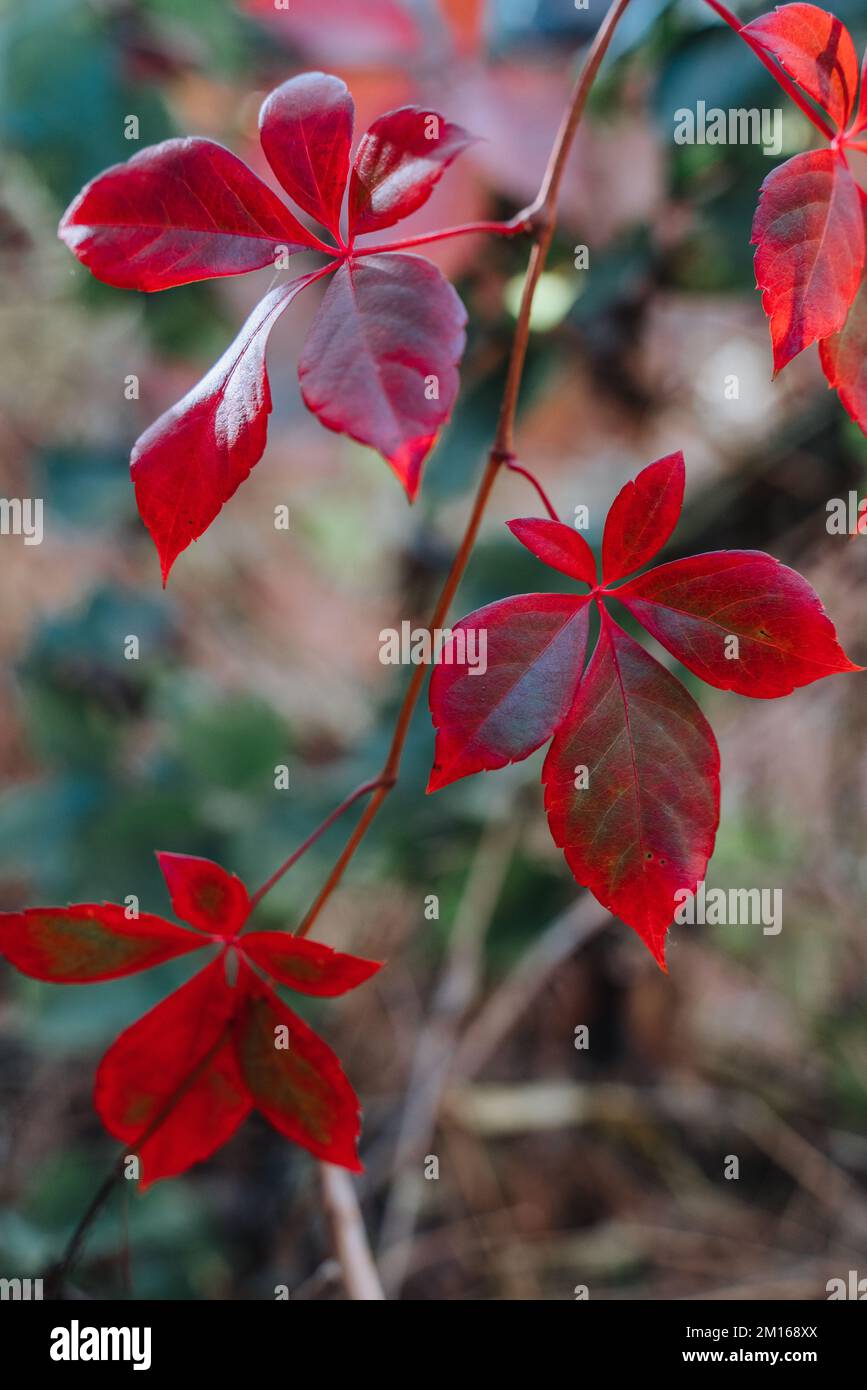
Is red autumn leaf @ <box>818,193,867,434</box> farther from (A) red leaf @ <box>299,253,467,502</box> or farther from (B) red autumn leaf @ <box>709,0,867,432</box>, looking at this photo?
(A) red leaf @ <box>299,253,467,502</box>

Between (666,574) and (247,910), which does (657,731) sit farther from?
(247,910)

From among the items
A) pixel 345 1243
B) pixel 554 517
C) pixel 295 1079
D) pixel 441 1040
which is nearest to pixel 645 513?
pixel 554 517

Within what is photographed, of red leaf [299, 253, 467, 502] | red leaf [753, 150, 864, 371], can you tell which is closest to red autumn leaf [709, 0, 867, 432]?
red leaf [753, 150, 864, 371]

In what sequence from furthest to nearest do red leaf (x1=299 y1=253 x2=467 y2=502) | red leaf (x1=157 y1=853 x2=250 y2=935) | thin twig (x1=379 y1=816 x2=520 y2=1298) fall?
thin twig (x1=379 y1=816 x2=520 y2=1298)
red leaf (x1=157 y1=853 x2=250 y2=935)
red leaf (x1=299 y1=253 x2=467 y2=502)

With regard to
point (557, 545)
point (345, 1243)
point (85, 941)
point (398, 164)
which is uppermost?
point (398, 164)

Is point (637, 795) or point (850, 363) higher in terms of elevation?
point (850, 363)

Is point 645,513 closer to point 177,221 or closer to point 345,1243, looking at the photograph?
point 177,221

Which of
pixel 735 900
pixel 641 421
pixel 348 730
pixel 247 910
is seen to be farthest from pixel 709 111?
pixel 348 730
